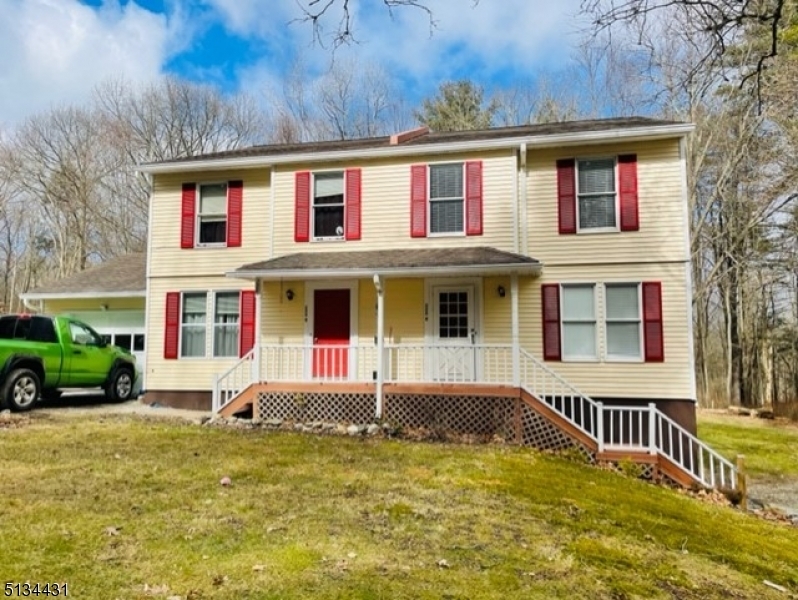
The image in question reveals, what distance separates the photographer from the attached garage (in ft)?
49.2

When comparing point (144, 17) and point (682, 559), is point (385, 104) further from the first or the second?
point (682, 559)

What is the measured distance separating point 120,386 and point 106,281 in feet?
12.9

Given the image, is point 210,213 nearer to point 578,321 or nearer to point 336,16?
point 578,321

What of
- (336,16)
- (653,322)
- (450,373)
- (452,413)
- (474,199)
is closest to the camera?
(336,16)

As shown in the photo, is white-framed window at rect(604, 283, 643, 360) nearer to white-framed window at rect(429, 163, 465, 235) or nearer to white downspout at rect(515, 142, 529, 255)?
white downspout at rect(515, 142, 529, 255)

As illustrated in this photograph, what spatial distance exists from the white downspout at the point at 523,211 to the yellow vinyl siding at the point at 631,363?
740 mm

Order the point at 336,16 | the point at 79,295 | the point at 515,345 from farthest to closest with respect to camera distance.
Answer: the point at 79,295 < the point at 515,345 < the point at 336,16

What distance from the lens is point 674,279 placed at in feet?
36.7

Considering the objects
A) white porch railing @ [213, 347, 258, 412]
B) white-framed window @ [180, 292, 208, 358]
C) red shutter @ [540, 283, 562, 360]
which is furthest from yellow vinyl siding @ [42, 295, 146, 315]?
red shutter @ [540, 283, 562, 360]

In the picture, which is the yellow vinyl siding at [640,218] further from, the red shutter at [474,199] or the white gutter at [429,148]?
the red shutter at [474,199]

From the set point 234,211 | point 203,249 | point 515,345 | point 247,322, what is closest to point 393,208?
point 234,211

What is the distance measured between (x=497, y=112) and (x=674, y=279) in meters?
20.4

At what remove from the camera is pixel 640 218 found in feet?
37.7

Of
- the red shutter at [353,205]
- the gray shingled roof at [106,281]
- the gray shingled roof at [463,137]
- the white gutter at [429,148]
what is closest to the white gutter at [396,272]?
the red shutter at [353,205]
